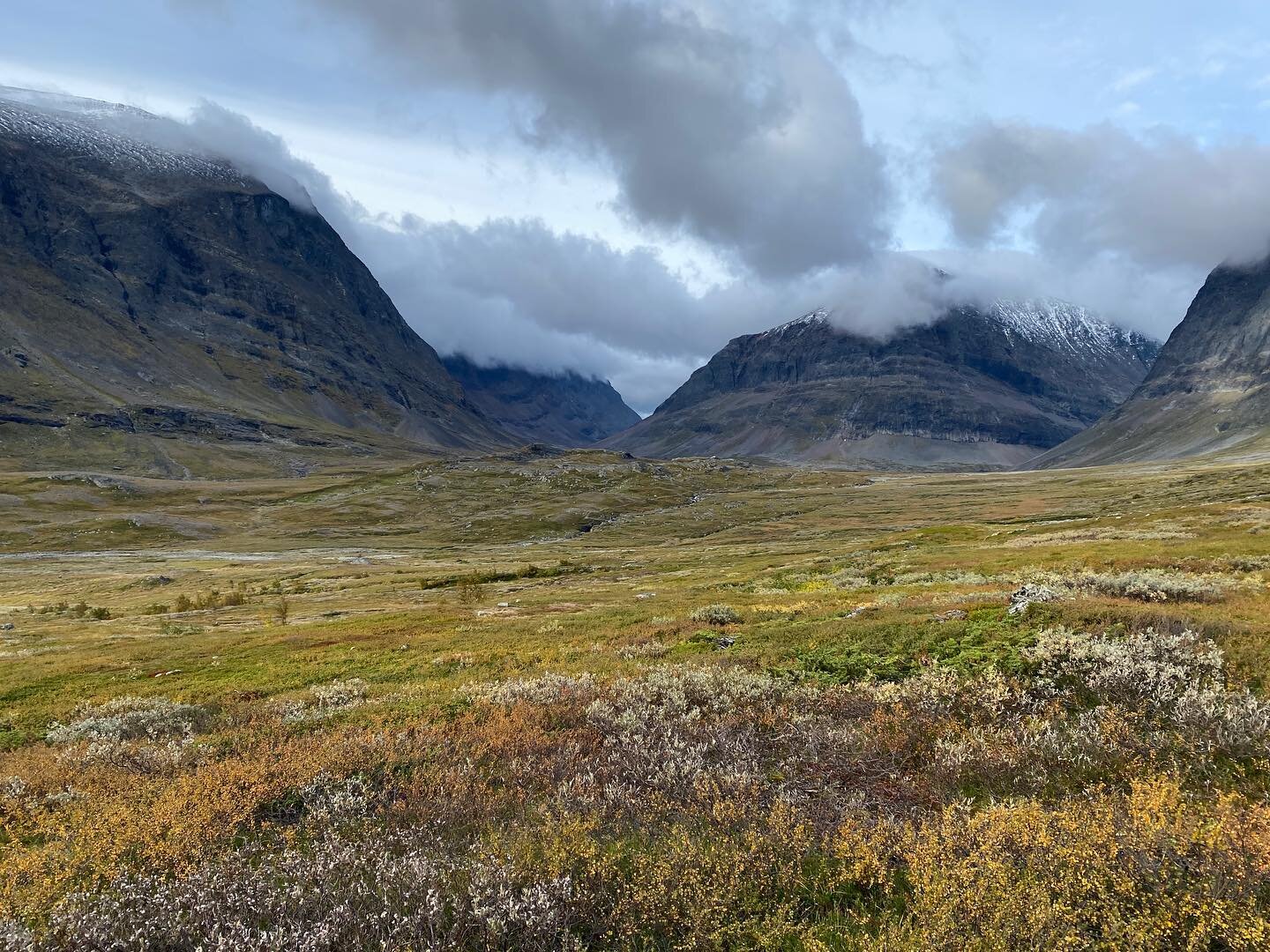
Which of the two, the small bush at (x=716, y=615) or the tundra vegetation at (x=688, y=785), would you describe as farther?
the small bush at (x=716, y=615)

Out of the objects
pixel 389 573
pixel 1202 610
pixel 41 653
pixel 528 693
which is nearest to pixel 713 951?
pixel 528 693

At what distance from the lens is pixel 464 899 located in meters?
6.89

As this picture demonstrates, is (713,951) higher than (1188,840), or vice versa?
(1188,840)

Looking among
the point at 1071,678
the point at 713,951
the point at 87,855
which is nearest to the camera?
the point at 713,951

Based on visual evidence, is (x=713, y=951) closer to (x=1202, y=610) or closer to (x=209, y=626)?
(x=1202, y=610)

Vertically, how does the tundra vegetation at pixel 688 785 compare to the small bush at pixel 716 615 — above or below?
above

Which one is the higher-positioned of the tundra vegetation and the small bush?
the tundra vegetation

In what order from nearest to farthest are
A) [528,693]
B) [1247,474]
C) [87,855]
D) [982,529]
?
[87,855] → [528,693] → [982,529] → [1247,474]

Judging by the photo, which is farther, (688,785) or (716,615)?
(716,615)

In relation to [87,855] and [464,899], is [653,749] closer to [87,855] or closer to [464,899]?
[464,899]

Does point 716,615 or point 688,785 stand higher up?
point 688,785

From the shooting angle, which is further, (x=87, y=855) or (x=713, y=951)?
(x=87, y=855)

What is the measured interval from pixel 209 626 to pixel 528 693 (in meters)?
37.0

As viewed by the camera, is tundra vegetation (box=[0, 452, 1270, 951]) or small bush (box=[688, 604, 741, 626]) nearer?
tundra vegetation (box=[0, 452, 1270, 951])
